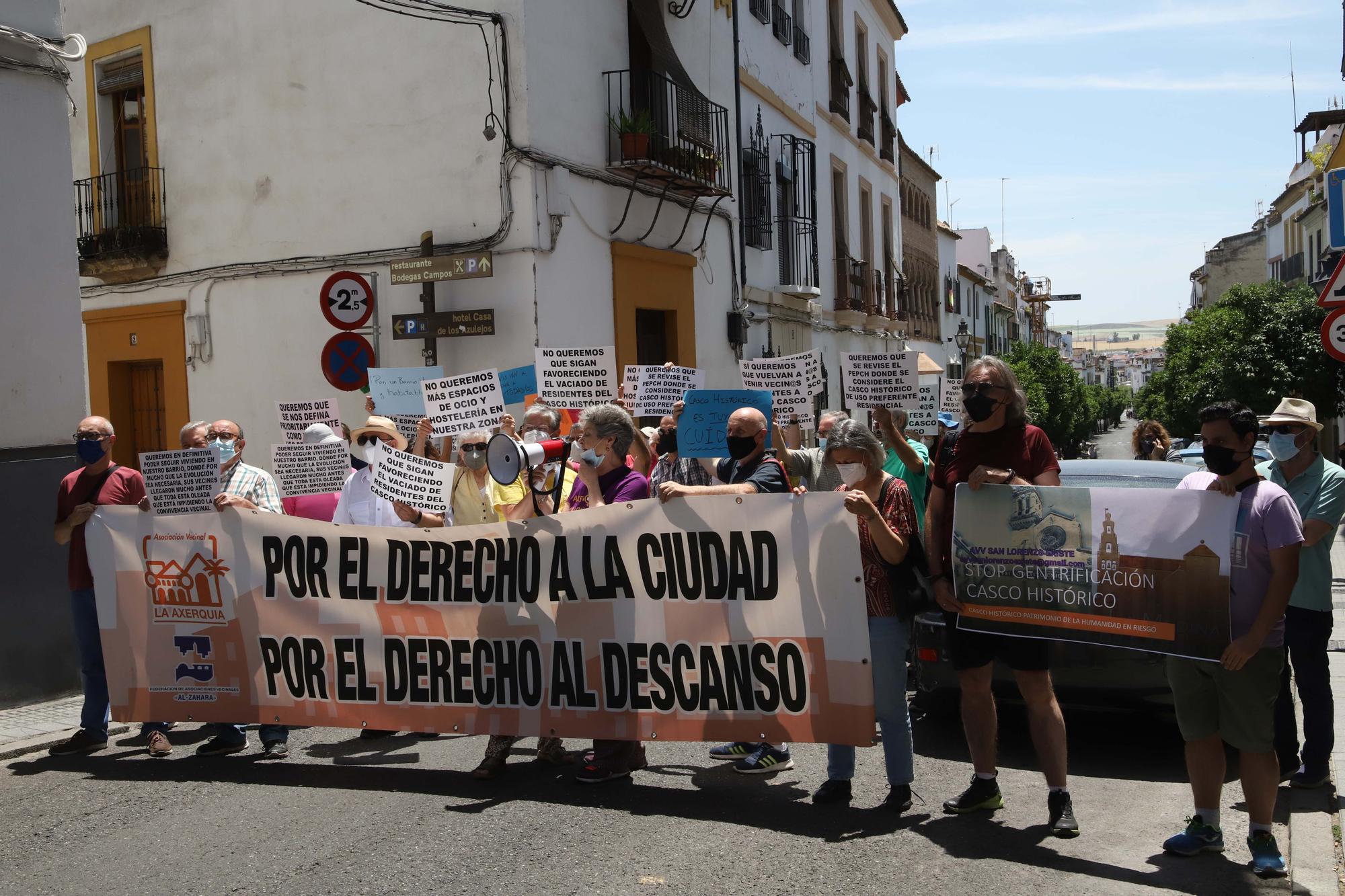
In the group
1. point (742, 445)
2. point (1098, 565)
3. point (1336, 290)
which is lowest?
point (1098, 565)

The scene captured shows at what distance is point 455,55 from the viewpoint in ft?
43.3

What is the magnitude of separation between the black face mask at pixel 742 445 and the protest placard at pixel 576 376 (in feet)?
10.5

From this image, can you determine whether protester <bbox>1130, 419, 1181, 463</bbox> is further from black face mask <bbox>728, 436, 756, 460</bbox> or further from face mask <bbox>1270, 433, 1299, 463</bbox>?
black face mask <bbox>728, 436, 756, 460</bbox>

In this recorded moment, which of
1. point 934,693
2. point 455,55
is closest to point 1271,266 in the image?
point 455,55

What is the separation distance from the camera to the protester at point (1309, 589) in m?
5.65

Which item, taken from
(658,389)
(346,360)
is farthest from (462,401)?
(346,360)

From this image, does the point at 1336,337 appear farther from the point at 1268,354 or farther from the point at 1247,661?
the point at 1268,354

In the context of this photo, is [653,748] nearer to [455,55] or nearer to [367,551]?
[367,551]

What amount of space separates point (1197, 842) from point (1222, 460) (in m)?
1.52

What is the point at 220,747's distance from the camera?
6949 mm

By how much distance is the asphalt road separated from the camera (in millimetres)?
4730

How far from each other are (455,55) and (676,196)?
383 centimetres

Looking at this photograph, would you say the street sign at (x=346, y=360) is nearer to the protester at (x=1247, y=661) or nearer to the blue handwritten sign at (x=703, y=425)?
the blue handwritten sign at (x=703, y=425)

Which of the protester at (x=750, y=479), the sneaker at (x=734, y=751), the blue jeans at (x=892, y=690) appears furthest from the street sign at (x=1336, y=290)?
the sneaker at (x=734, y=751)
